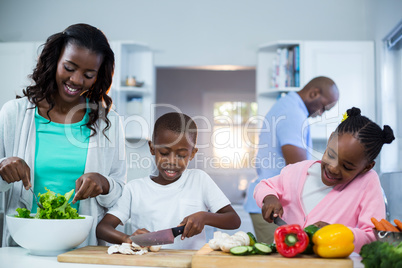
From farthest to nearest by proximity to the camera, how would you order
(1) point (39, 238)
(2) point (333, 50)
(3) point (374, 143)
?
(2) point (333, 50)
(3) point (374, 143)
(1) point (39, 238)

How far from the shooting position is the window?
4902 mm

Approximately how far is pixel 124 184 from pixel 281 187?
478 mm

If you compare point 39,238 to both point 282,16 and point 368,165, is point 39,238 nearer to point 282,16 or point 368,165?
point 368,165

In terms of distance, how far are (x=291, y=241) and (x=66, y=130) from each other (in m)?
0.73

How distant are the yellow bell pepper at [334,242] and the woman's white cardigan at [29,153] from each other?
586 millimetres

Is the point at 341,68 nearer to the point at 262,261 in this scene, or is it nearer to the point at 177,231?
the point at 177,231

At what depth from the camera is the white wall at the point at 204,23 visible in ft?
11.6

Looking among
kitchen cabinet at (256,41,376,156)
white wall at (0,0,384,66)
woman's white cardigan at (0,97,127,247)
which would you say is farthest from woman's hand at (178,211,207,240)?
white wall at (0,0,384,66)

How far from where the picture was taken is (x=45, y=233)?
40.7 inches

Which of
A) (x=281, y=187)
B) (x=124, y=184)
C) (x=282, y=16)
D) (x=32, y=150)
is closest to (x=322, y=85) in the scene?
(x=281, y=187)

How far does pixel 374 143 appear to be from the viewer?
1.15m

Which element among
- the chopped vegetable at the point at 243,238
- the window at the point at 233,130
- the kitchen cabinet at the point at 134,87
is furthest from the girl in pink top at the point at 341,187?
the window at the point at 233,130

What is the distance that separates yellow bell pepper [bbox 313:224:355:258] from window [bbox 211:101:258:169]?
3.81m

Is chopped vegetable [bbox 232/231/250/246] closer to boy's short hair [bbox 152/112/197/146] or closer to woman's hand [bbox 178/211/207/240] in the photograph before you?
woman's hand [bbox 178/211/207/240]
